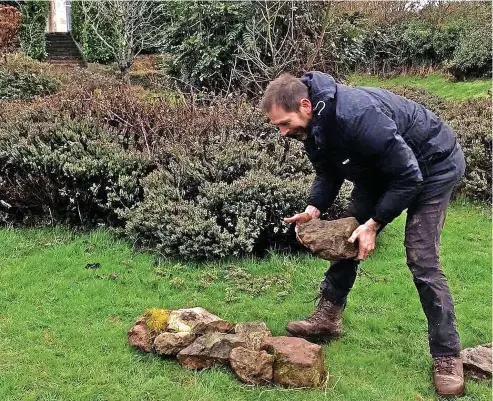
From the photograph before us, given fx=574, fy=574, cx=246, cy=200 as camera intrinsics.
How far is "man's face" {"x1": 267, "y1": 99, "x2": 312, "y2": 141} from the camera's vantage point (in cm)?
335

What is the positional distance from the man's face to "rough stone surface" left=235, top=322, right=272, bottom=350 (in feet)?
4.58

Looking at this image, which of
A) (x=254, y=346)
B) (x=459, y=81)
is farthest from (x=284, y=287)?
(x=459, y=81)

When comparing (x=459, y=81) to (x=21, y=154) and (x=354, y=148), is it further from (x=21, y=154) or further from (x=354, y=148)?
(x=354, y=148)

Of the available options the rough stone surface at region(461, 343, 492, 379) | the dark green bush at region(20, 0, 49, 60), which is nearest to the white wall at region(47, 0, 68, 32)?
the dark green bush at region(20, 0, 49, 60)

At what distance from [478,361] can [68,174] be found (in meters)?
4.60

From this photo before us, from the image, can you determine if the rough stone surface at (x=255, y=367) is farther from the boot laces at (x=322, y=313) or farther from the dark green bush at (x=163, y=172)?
the dark green bush at (x=163, y=172)

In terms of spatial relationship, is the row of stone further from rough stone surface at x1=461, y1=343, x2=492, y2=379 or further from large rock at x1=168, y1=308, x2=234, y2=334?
rough stone surface at x1=461, y1=343, x2=492, y2=379

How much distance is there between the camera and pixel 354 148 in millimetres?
3354

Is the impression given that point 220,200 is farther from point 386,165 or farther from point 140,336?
point 386,165

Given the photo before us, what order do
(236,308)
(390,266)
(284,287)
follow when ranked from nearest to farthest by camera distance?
(236,308), (284,287), (390,266)

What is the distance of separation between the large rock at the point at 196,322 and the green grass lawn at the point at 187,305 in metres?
0.28

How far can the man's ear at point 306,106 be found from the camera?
333 cm

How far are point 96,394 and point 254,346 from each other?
1050 millimetres

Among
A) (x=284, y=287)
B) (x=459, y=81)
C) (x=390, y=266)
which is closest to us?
(x=284, y=287)
